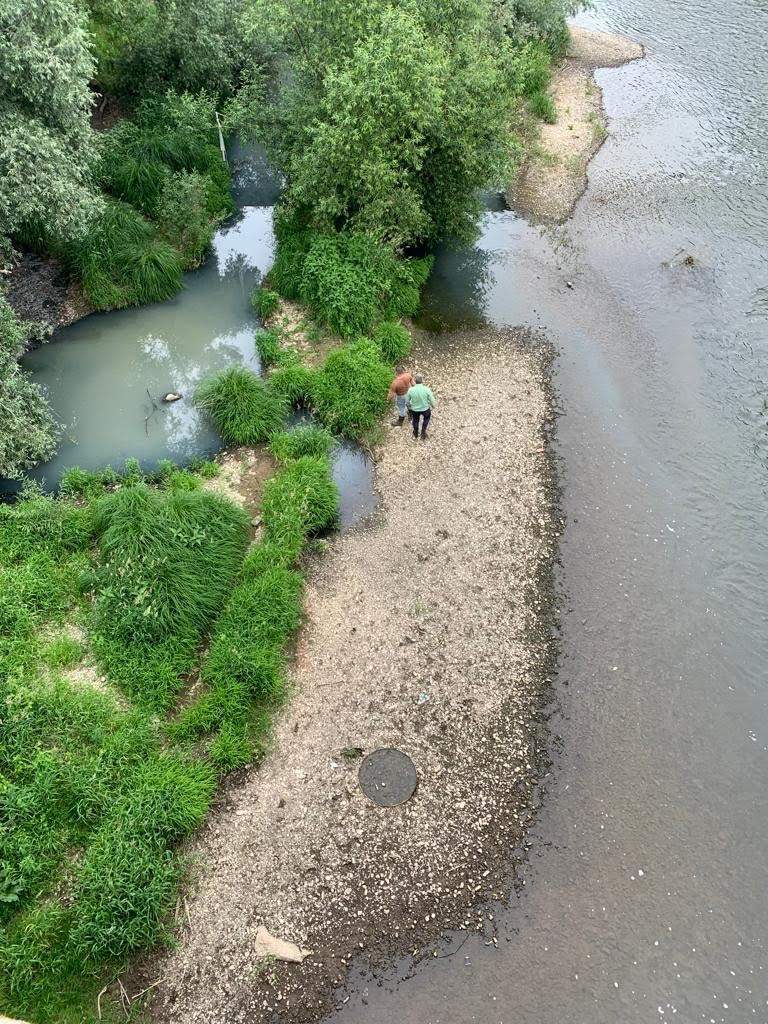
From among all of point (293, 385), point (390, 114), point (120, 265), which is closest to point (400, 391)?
point (293, 385)

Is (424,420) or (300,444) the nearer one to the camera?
(300,444)

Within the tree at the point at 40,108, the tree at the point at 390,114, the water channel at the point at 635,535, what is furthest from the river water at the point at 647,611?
the tree at the point at 40,108

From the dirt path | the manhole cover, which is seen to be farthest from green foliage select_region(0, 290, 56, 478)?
the manhole cover

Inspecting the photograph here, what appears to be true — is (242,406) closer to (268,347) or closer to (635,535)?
(268,347)

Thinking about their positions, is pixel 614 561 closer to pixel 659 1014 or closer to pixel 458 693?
pixel 458 693

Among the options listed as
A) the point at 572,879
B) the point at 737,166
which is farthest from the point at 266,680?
the point at 737,166

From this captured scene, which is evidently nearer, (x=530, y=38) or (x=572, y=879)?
(x=572, y=879)
